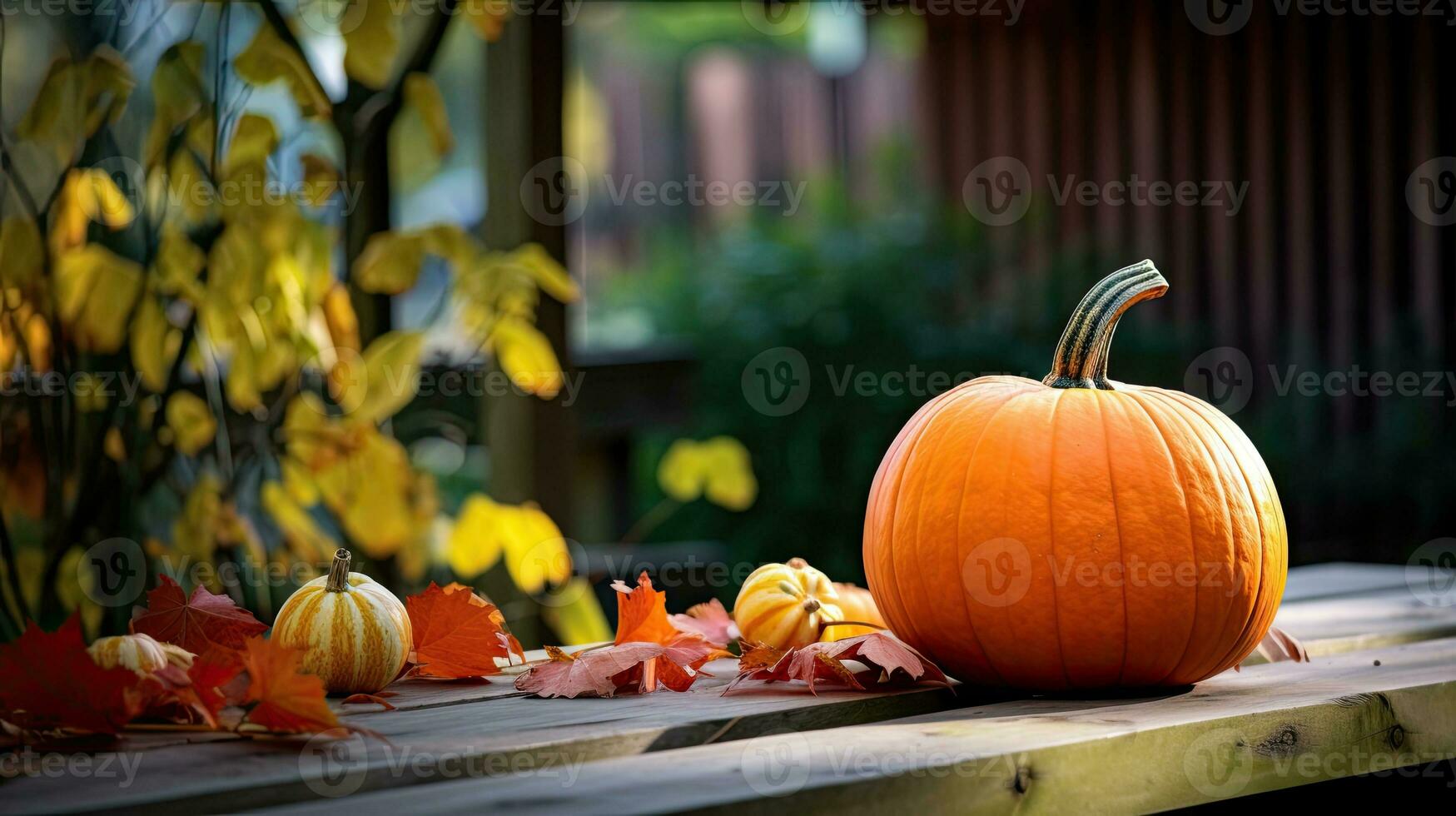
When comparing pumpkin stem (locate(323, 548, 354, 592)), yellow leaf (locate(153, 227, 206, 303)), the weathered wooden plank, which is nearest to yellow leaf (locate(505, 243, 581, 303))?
yellow leaf (locate(153, 227, 206, 303))

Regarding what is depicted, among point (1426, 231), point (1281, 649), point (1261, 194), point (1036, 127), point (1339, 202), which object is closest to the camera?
point (1281, 649)

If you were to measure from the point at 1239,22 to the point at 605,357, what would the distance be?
6.71 ft

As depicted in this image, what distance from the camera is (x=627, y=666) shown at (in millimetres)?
1018

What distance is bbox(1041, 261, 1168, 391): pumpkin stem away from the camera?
107 centimetres

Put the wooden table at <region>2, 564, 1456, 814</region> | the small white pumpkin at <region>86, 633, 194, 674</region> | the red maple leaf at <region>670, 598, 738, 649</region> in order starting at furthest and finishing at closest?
1. the red maple leaf at <region>670, 598, 738, 649</region>
2. the small white pumpkin at <region>86, 633, 194, 674</region>
3. the wooden table at <region>2, 564, 1456, 814</region>

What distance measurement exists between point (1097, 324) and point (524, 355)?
3.03 feet

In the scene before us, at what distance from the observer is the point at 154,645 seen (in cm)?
88

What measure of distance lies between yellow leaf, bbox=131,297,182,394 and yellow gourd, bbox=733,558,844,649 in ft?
3.07

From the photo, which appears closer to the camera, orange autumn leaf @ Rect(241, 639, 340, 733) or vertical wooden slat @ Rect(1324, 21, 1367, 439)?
orange autumn leaf @ Rect(241, 639, 340, 733)

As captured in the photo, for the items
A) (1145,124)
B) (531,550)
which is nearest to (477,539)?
(531,550)

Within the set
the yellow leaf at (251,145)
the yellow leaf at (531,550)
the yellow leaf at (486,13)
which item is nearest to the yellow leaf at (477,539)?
the yellow leaf at (531,550)

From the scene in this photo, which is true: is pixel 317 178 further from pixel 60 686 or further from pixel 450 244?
pixel 60 686

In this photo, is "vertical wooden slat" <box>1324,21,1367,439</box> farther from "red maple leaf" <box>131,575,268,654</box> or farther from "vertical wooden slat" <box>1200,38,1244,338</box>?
"red maple leaf" <box>131,575,268,654</box>

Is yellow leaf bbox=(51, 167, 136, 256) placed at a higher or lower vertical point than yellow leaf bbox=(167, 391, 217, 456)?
higher
